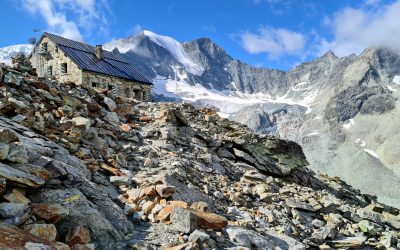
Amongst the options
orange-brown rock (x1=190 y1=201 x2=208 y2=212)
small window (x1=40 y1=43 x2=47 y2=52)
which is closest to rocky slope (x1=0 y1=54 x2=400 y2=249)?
orange-brown rock (x1=190 y1=201 x2=208 y2=212)

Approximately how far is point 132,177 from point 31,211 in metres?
5.91

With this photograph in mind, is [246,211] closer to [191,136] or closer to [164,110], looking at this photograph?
[191,136]

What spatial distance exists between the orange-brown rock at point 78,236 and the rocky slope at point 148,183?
33 mm

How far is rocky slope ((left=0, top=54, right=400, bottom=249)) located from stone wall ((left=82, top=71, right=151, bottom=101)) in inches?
615

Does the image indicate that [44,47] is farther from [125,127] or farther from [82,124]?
[82,124]

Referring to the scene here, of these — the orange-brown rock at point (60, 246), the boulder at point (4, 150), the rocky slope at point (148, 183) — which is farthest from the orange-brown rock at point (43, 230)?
the boulder at point (4, 150)

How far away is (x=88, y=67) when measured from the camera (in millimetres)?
39250

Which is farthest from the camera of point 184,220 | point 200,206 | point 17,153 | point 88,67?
point 88,67

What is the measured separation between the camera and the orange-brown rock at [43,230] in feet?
27.1

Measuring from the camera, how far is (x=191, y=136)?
72.8 feet

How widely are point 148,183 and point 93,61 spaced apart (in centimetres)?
3000

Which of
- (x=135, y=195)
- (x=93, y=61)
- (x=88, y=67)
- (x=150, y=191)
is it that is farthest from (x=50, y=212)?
(x=93, y=61)

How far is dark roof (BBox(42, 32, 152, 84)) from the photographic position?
131 feet

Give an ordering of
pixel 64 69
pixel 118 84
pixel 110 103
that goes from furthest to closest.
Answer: pixel 64 69, pixel 118 84, pixel 110 103
